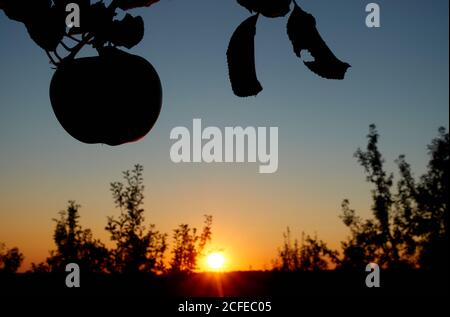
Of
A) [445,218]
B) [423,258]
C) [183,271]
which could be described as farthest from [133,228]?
[445,218]

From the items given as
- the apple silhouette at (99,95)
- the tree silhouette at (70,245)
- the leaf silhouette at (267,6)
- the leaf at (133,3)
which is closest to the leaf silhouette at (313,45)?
the leaf silhouette at (267,6)

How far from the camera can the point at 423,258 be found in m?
28.8

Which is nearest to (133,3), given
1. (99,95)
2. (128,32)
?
(128,32)

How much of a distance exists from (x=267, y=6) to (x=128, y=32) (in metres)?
0.33

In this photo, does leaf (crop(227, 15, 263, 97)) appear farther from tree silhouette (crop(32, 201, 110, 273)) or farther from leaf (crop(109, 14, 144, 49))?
tree silhouette (crop(32, 201, 110, 273))

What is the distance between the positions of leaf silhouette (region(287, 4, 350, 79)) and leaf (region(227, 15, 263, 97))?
8 cm

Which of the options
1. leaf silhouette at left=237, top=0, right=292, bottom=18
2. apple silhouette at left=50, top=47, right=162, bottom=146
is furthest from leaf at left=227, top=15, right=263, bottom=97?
apple silhouette at left=50, top=47, right=162, bottom=146

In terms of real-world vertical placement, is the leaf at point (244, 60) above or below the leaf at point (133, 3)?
below

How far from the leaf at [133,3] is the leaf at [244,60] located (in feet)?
0.64

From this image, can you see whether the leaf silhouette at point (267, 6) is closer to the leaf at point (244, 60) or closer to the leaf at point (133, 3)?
the leaf at point (244, 60)

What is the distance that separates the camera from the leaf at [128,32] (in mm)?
977

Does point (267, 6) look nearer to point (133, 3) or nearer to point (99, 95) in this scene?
point (133, 3)

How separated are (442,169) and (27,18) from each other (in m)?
33.8

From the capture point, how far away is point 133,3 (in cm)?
91
